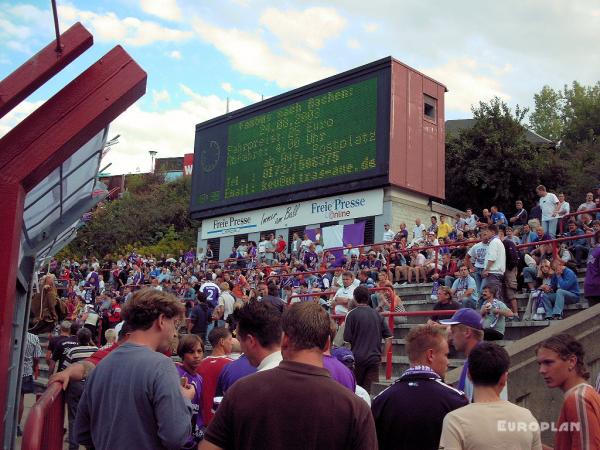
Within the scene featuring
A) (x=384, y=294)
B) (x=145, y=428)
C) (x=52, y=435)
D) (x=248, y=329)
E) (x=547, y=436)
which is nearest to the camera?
(x=145, y=428)

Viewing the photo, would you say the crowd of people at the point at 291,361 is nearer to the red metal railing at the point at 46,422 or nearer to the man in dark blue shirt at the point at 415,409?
the man in dark blue shirt at the point at 415,409

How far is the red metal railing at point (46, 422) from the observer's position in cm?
364

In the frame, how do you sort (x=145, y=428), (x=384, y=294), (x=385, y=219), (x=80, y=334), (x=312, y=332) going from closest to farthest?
(x=312, y=332), (x=145, y=428), (x=80, y=334), (x=384, y=294), (x=385, y=219)

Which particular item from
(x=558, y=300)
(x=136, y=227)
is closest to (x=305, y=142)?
(x=558, y=300)

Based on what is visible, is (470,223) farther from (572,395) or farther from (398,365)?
(572,395)

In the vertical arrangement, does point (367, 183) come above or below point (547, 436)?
above

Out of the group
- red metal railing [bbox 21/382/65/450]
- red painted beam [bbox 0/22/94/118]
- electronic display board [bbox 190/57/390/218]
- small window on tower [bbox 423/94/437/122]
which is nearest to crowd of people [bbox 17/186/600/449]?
red metal railing [bbox 21/382/65/450]

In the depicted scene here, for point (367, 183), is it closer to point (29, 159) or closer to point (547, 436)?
point (547, 436)

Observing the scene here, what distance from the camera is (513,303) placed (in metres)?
11.0

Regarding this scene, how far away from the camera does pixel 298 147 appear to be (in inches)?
1003

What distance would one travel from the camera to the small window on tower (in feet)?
80.9

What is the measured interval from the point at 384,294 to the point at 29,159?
333 inches

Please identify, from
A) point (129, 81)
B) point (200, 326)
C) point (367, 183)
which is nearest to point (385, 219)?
point (367, 183)

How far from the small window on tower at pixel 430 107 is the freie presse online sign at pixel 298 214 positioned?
12.5 ft
